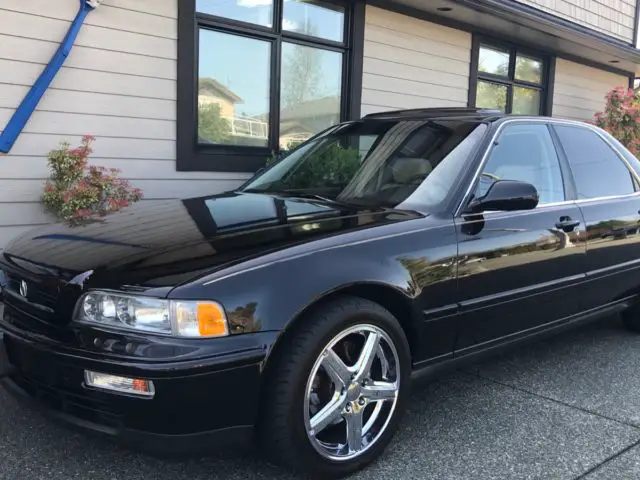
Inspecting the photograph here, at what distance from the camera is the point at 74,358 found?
2.30 meters

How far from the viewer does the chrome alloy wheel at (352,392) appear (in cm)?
256

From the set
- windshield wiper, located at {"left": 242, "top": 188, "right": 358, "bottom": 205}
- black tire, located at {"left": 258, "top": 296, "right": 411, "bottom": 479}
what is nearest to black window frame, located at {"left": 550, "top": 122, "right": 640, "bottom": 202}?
windshield wiper, located at {"left": 242, "top": 188, "right": 358, "bottom": 205}

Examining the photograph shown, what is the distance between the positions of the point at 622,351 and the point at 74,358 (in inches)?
153

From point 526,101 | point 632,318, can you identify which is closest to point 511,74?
point 526,101

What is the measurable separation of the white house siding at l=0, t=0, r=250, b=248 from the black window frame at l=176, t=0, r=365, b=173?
9 centimetres

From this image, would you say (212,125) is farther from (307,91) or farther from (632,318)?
(632,318)

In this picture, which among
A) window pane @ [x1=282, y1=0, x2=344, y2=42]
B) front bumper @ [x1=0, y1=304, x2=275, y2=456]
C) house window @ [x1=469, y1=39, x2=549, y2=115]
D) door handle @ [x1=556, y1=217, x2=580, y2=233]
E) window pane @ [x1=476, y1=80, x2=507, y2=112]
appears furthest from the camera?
window pane @ [x1=476, y1=80, x2=507, y2=112]

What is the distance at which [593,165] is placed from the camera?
13.7 feet

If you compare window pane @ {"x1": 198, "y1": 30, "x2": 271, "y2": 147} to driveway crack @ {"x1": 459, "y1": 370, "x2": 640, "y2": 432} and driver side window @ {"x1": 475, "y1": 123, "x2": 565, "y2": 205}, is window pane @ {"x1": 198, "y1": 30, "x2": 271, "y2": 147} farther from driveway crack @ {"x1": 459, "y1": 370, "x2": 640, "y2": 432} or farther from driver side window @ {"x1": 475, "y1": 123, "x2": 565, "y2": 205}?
driveway crack @ {"x1": 459, "y1": 370, "x2": 640, "y2": 432}

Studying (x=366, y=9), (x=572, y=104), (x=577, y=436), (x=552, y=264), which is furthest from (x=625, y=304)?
(x=572, y=104)

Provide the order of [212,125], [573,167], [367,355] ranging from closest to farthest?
[367,355]
[573,167]
[212,125]

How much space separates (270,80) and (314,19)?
967 millimetres

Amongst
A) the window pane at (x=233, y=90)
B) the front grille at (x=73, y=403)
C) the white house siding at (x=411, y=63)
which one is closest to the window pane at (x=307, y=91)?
the window pane at (x=233, y=90)

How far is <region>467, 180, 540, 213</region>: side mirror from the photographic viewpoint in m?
3.15
